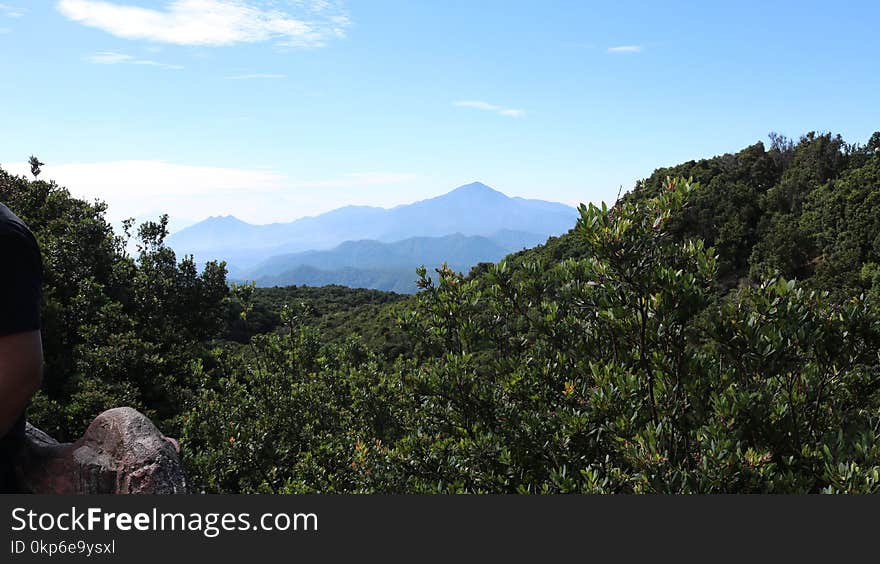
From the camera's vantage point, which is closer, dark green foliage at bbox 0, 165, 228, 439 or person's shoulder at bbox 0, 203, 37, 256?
person's shoulder at bbox 0, 203, 37, 256

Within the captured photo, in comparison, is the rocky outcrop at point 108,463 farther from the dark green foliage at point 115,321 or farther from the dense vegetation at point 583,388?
the dark green foliage at point 115,321

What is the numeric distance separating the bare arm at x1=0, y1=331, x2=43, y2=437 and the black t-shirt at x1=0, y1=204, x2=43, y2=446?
0.05m

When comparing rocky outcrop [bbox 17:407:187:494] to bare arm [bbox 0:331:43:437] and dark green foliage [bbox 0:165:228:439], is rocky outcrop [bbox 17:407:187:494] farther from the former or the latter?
dark green foliage [bbox 0:165:228:439]

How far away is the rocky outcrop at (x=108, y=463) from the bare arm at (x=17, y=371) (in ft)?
3.12

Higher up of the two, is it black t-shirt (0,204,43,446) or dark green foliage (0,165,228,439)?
black t-shirt (0,204,43,446)

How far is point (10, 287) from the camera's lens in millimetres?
2547

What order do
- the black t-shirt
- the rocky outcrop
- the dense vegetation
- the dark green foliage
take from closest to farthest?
the black t-shirt, the rocky outcrop, the dense vegetation, the dark green foliage

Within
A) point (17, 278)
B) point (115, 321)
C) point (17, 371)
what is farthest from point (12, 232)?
point (115, 321)

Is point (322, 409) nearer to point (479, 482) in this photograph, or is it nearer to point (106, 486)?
point (479, 482)

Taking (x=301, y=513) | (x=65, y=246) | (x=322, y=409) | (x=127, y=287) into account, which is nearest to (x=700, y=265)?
(x=301, y=513)

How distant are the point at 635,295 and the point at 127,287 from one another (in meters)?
18.4

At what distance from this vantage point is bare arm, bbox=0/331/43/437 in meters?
2.57

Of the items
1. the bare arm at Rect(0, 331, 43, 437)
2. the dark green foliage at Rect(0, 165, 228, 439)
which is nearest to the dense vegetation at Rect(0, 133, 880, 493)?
the dark green foliage at Rect(0, 165, 228, 439)

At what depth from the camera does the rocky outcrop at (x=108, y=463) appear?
3551 millimetres
